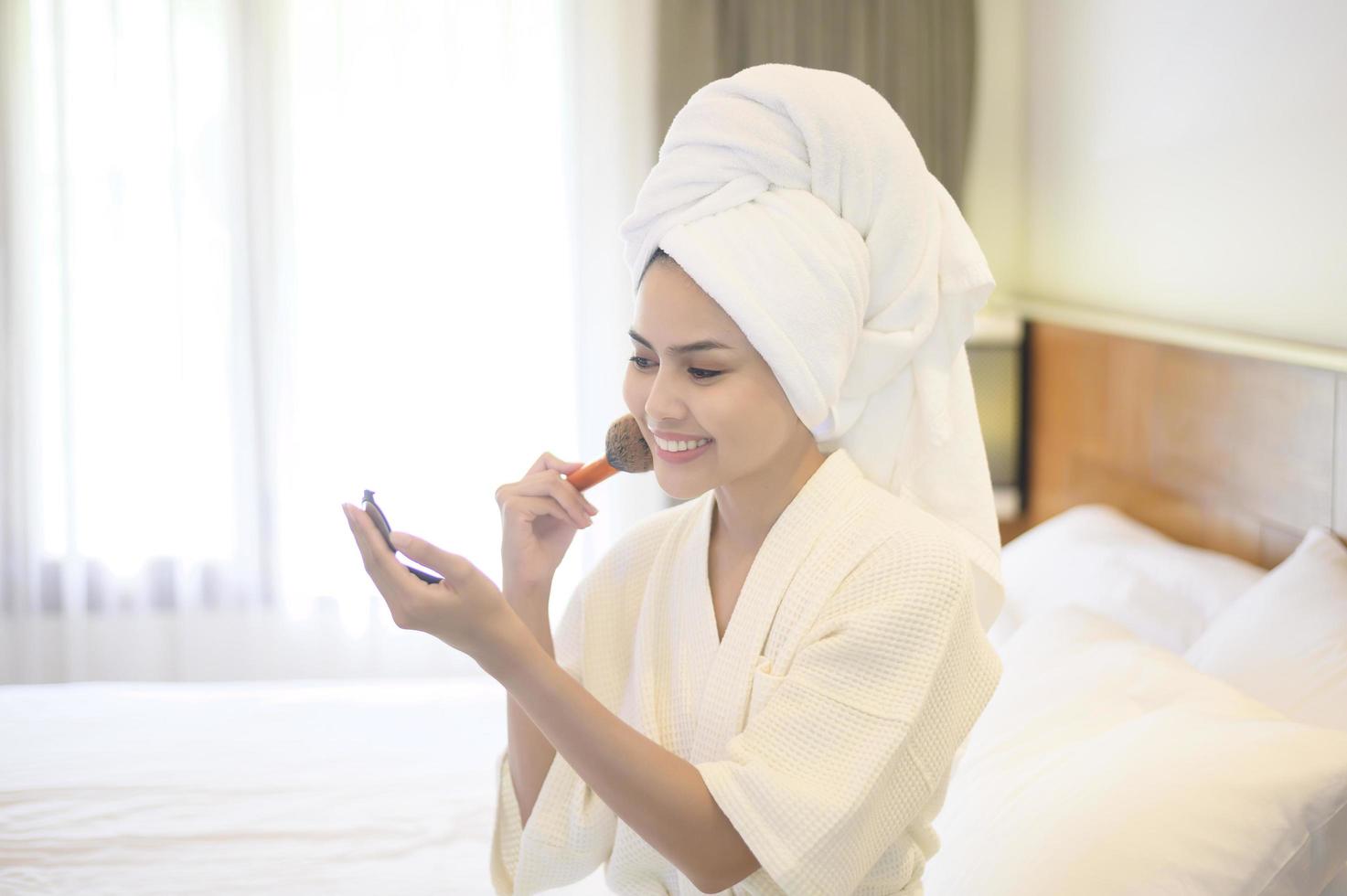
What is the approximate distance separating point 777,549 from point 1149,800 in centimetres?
49

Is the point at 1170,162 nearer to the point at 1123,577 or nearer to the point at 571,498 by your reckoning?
the point at 1123,577

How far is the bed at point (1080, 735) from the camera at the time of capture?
1371 mm

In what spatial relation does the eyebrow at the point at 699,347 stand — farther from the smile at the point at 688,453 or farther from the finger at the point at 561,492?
the finger at the point at 561,492

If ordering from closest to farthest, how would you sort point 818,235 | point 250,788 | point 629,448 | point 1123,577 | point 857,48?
point 818,235 → point 629,448 → point 250,788 → point 1123,577 → point 857,48

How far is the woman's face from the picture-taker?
3.96 ft

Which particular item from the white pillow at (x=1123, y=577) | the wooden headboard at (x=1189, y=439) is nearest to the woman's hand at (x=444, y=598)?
the white pillow at (x=1123, y=577)

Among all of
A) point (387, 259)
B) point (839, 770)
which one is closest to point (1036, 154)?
point (387, 259)

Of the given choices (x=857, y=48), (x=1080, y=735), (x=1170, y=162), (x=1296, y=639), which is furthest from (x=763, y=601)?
(x=857, y=48)

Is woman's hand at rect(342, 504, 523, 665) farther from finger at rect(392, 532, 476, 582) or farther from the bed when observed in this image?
the bed

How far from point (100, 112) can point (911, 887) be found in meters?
3.03

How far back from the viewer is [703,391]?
1210 mm

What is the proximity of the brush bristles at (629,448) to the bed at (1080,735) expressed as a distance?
584 millimetres

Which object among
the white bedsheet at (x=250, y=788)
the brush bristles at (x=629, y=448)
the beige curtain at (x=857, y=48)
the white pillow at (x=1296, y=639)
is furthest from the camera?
the beige curtain at (x=857, y=48)

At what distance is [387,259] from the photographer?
3.55 metres
